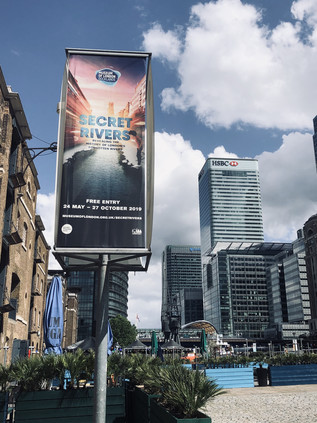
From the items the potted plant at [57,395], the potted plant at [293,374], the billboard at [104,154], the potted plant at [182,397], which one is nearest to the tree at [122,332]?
the potted plant at [293,374]

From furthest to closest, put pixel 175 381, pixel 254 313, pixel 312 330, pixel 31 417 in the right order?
pixel 254 313
pixel 312 330
pixel 31 417
pixel 175 381

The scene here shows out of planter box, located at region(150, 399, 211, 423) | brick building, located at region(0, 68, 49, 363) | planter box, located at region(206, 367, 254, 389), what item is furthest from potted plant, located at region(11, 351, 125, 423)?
planter box, located at region(206, 367, 254, 389)

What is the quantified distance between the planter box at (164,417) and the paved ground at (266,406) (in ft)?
16.7

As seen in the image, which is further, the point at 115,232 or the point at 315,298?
the point at 315,298

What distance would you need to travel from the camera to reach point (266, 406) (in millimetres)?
14625

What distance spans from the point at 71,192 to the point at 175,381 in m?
4.45

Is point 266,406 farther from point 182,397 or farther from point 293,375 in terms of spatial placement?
point 182,397

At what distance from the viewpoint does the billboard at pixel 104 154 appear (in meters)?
7.50

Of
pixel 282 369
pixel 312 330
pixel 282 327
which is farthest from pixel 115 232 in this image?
pixel 282 327

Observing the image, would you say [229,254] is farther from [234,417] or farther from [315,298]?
[234,417]

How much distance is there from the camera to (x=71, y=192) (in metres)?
7.59

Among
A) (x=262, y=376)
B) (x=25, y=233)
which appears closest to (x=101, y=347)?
(x=262, y=376)

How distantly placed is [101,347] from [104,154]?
12.5ft

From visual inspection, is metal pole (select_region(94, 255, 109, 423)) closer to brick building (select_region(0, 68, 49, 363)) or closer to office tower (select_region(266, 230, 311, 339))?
brick building (select_region(0, 68, 49, 363))
